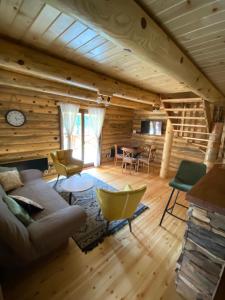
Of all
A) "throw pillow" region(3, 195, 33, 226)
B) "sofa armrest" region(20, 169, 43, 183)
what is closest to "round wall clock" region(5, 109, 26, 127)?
"sofa armrest" region(20, 169, 43, 183)

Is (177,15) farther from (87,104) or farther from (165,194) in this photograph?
(87,104)

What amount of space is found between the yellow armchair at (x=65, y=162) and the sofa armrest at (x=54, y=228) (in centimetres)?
188

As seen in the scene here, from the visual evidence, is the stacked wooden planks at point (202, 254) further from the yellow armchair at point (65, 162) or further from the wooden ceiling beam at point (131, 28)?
the yellow armchair at point (65, 162)

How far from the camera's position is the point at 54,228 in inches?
59.4

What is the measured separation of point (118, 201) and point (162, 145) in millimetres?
4241

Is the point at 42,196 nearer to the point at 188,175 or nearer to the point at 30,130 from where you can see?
the point at 30,130

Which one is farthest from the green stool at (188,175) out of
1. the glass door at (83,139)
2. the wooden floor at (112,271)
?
the glass door at (83,139)

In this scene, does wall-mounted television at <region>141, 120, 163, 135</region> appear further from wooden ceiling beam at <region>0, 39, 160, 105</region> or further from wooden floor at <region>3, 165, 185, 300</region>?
wooden floor at <region>3, 165, 185, 300</region>

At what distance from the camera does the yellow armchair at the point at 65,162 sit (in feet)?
11.6

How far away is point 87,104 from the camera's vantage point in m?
4.66

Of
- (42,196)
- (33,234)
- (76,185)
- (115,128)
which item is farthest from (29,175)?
(115,128)

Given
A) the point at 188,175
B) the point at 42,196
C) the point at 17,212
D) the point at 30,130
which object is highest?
the point at 30,130

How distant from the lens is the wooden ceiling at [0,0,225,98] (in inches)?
39.3

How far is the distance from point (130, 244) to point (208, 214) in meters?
1.33
